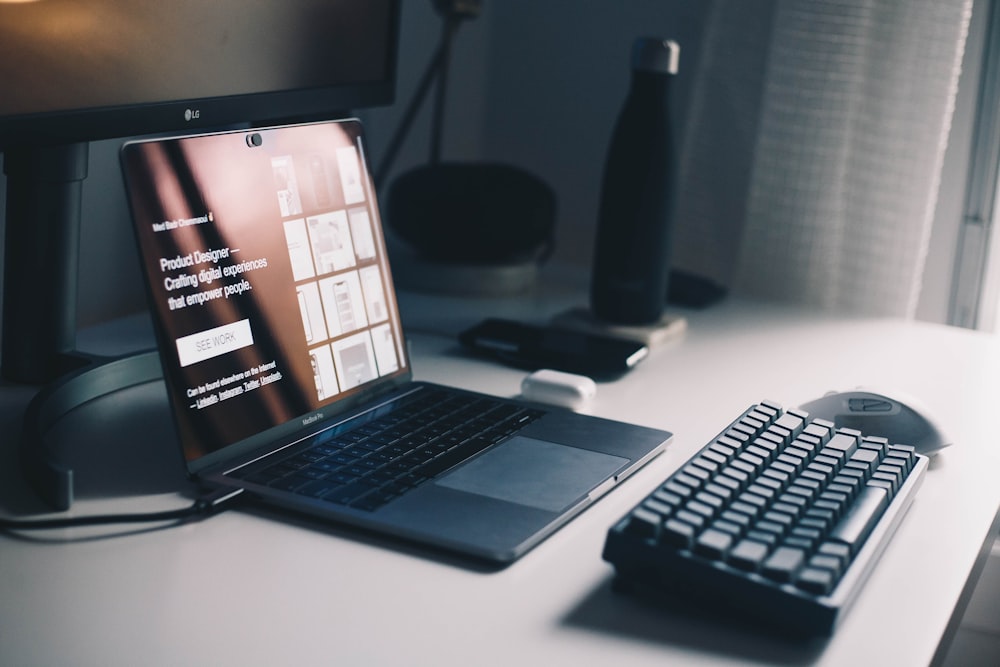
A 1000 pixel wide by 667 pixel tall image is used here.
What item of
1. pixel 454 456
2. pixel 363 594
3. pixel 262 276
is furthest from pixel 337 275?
pixel 363 594

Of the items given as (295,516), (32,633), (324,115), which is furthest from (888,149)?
(32,633)

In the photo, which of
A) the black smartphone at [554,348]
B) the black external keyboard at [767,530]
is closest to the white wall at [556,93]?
the black smartphone at [554,348]

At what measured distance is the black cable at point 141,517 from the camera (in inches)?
25.3

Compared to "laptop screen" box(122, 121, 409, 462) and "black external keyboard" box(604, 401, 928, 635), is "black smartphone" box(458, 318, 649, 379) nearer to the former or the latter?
"laptop screen" box(122, 121, 409, 462)

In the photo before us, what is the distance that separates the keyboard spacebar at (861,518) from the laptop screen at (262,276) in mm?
388

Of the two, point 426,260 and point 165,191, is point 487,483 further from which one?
point 426,260

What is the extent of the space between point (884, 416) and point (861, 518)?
243 mm

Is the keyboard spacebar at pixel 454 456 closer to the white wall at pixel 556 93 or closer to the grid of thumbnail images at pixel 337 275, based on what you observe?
the grid of thumbnail images at pixel 337 275

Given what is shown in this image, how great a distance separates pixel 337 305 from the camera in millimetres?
848

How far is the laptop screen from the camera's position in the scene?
0.71m

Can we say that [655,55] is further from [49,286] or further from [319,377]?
[49,286]

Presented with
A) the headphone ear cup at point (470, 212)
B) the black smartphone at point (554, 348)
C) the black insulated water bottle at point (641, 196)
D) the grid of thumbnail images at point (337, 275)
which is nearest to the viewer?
the grid of thumbnail images at point (337, 275)

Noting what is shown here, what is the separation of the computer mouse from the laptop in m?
0.16

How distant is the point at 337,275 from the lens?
0.85 metres
